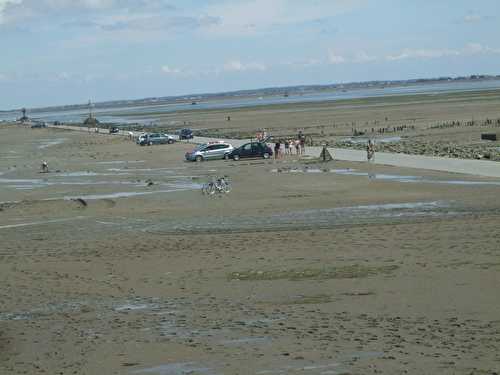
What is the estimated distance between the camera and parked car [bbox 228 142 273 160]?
54.5 metres

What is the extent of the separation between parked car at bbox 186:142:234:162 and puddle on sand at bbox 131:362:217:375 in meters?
44.9

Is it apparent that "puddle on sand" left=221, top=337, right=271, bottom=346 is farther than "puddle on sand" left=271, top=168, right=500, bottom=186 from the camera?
No

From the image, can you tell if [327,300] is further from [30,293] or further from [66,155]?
[66,155]

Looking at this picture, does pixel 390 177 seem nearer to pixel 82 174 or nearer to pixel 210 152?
pixel 82 174

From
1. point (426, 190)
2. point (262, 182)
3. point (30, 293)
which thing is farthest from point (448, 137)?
point (30, 293)

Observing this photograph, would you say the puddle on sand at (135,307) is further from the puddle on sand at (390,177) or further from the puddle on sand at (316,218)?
the puddle on sand at (390,177)

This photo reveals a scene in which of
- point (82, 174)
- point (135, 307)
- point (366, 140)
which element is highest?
point (135, 307)

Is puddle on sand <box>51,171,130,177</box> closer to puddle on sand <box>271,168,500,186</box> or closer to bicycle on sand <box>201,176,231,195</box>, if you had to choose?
puddle on sand <box>271,168,500,186</box>

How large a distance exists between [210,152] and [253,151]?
3.20m

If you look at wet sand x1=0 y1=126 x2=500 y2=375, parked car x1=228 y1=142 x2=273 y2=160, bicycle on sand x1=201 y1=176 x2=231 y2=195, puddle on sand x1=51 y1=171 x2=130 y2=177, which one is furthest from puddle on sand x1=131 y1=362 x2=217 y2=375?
parked car x1=228 y1=142 x2=273 y2=160

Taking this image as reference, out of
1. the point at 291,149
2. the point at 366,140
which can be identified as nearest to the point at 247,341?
the point at 291,149

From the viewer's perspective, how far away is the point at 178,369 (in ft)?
36.7

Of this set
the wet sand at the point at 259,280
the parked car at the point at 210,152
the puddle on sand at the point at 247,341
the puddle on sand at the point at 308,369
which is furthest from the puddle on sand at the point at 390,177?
the puddle on sand at the point at 308,369

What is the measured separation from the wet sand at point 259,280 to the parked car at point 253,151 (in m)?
18.4
